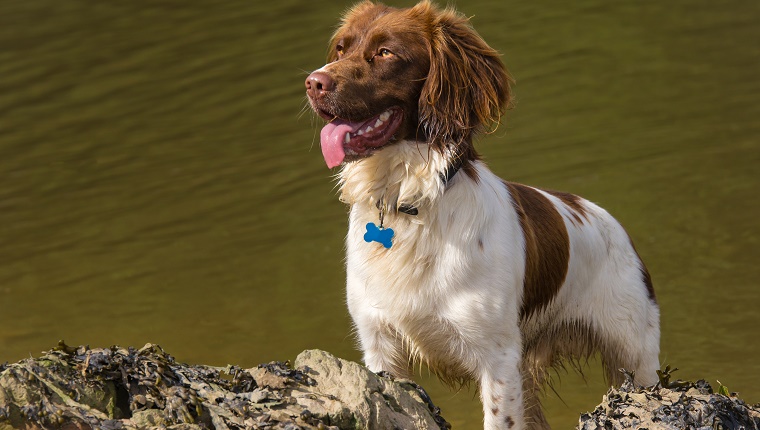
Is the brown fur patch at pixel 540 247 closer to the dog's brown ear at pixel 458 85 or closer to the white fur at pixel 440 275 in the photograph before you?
the white fur at pixel 440 275

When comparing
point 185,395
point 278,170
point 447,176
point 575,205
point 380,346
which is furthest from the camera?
point 278,170

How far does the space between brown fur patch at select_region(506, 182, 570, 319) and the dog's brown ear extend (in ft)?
1.52

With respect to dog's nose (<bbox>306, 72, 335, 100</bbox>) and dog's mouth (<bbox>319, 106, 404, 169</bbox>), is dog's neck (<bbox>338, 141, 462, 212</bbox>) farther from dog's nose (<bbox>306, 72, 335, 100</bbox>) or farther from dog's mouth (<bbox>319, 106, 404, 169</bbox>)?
dog's nose (<bbox>306, 72, 335, 100</bbox>)

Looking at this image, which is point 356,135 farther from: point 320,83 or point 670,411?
point 670,411

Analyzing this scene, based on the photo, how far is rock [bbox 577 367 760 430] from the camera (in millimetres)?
3562

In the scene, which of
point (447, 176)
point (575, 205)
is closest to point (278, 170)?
point (575, 205)

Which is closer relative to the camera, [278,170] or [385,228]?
[385,228]

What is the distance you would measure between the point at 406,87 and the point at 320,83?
329 millimetres

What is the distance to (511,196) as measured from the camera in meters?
4.42

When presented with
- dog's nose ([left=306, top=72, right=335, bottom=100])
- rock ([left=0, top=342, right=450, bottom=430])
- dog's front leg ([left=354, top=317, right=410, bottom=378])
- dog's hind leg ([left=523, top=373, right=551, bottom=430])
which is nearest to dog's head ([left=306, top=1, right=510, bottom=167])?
dog's nose ([left=306, top=72, right=335, bottom=100])

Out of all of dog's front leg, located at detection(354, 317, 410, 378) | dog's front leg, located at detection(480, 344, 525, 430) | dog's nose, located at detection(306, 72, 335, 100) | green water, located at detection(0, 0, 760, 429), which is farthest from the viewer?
green water, located at detection(0, 0, 760, 429)

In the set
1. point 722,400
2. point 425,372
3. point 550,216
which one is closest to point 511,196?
point 550,216

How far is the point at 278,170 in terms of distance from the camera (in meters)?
9.20

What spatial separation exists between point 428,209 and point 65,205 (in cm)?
568
